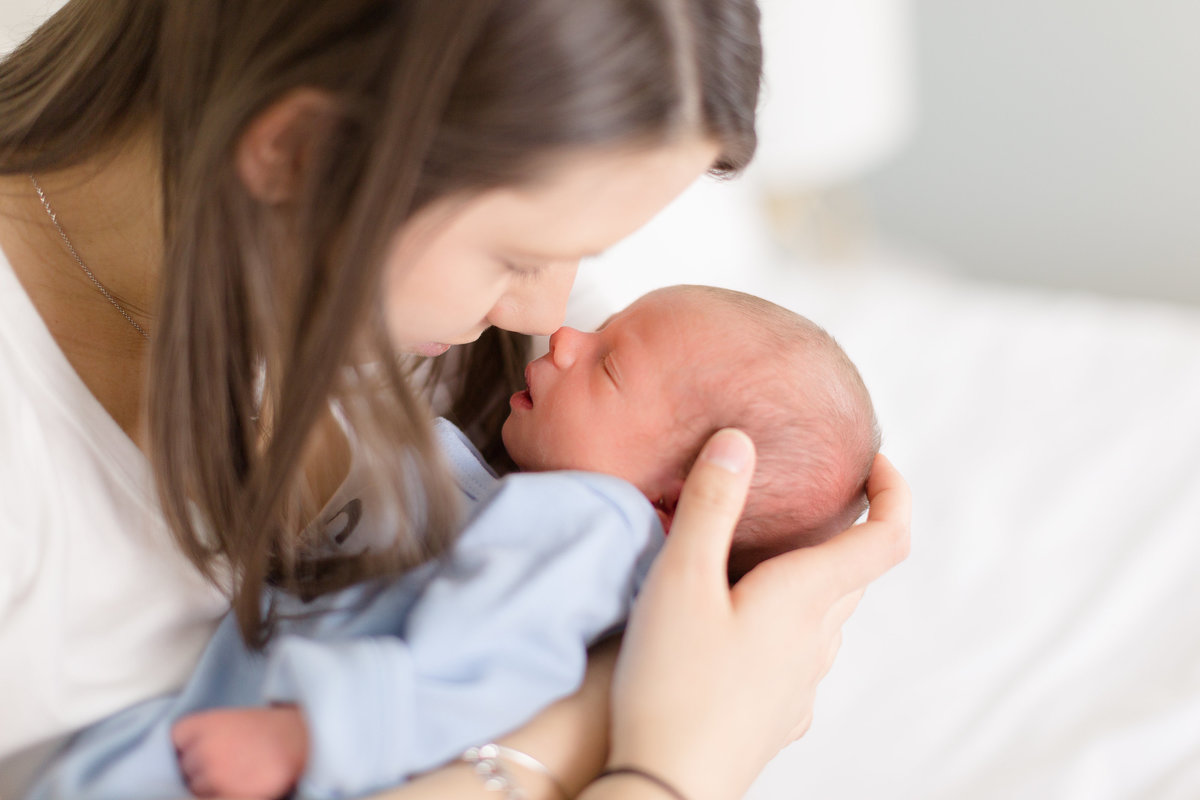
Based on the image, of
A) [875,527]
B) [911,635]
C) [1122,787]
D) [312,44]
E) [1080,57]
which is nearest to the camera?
[312,44]

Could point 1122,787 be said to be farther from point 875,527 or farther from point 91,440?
point 91,440

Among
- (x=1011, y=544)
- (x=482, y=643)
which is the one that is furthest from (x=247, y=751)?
(x=1011, y=544)

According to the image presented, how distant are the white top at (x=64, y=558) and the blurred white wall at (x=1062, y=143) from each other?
2450 mm

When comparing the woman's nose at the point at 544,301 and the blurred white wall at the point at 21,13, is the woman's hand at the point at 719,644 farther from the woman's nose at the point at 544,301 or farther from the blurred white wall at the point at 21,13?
the blurred white wall at the point at 21,13

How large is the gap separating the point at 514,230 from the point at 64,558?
0.46 metres

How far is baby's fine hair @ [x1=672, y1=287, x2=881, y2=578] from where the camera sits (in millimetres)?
949

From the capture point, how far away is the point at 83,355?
2.94 ft

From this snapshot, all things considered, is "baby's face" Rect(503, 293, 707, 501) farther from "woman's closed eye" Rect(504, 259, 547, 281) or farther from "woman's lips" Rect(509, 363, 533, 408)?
"woman's closed eye" Rect(504, 259, 547, 281)

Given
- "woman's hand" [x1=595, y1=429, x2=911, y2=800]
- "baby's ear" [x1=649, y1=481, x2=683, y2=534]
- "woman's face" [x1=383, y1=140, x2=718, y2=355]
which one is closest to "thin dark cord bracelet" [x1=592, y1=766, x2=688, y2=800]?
"woman's hand" [x1=595, y1=429, x2=911, y2=800]

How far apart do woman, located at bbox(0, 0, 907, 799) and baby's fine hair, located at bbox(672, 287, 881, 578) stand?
0.05 metres

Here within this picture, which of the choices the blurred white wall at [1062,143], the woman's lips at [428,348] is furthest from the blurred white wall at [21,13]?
the blurred white wall at [1062,143]

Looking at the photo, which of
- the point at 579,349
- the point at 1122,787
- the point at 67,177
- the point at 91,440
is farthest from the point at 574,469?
the point at 1122,787

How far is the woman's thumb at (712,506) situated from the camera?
0.82 meters

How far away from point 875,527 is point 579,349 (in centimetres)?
34
